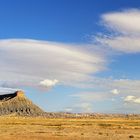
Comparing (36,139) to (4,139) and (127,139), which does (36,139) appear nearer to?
(4,139)

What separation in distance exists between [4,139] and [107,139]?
40.5 feet

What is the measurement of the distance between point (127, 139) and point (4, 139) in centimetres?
1475

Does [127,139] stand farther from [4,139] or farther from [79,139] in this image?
[4,139]

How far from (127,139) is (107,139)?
7.87 ft

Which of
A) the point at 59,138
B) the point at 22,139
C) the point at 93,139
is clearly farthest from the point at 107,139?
the point at 22,139

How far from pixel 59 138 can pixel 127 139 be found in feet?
27.6

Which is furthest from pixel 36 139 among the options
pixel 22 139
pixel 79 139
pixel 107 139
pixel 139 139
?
pixel 139 139

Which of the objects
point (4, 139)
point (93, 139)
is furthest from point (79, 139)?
point (4, 139)

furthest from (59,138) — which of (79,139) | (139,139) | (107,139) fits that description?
(139,139)

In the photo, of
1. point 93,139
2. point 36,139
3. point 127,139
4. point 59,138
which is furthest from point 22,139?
point 127,139

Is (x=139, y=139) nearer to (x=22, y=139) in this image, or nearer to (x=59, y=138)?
(x=59, y=138)

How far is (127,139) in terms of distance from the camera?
154ft

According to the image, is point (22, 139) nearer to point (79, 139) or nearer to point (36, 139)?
point (36, 139)

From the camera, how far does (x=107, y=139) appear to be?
46812 mm
